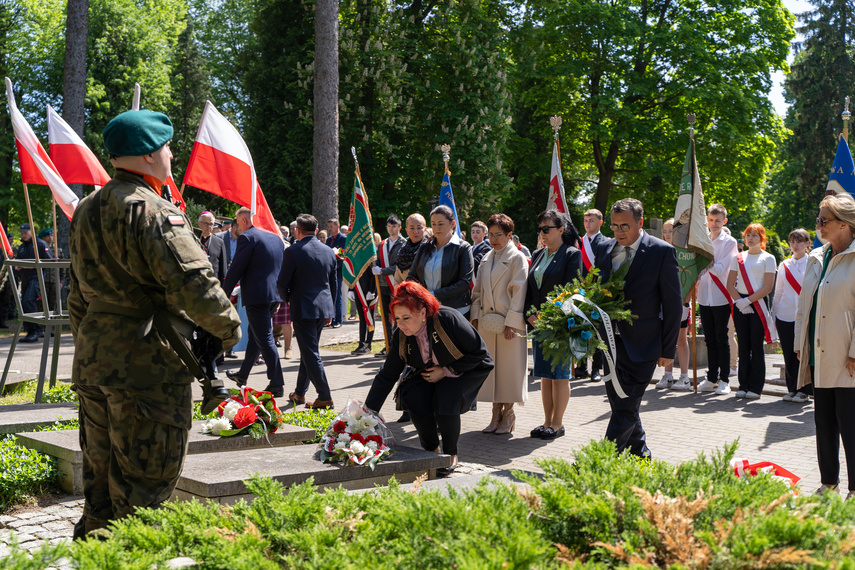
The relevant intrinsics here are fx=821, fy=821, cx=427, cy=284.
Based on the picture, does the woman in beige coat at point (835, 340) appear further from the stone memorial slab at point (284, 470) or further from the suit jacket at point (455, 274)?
the suit jacket at point (455, 274)

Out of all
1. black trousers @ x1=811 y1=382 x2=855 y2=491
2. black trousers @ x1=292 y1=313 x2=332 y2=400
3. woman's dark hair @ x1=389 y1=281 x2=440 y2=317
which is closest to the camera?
black trousers @ x1=811 y1=382 x2=855 y2=491

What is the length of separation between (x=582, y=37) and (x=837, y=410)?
85.5 ft

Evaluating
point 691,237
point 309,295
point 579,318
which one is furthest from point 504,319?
point 691,237

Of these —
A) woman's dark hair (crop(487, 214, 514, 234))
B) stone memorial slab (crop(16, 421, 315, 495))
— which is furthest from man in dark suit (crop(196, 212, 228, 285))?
stone memorial slab (crop(16, 421, 315, 495))

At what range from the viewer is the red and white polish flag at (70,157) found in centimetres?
817

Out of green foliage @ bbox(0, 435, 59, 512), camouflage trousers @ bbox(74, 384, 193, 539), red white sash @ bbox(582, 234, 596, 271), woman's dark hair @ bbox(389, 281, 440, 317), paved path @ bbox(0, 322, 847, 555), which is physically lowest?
paved path @ bbox(0, 322, 847, 555)

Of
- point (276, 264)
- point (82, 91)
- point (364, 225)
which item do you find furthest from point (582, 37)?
point (276, 264)

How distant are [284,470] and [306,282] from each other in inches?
162

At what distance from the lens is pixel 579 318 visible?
19.1 ft

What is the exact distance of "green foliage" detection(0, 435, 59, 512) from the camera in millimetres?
5473

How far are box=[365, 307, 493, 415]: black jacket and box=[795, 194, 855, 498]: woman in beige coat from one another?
7.71 ft

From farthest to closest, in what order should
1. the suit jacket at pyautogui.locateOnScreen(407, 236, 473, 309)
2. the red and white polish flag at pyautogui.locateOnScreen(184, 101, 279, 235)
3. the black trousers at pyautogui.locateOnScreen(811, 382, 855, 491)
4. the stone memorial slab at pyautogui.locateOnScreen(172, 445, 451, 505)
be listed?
the suit jacket at pyautogui.locateOnScreen(407, 236, 473, 309), the red and white polish flag at pyautogui.locateOnScreen(184, 101, 279, 235), the black trousers at pyautogui.locateOnScreen(811, 382, 855, 491), the stone memorial slab at pyautogui.locateOnScreen(172, 445, 451, 505)

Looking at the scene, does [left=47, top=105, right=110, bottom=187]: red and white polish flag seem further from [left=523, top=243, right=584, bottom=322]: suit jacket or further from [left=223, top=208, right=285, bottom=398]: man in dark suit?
[left=523, top=243, right=584, bottom=322]: suit jacket

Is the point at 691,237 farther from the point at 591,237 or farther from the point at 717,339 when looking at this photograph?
the point at 717,339
